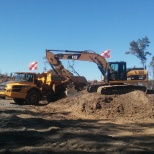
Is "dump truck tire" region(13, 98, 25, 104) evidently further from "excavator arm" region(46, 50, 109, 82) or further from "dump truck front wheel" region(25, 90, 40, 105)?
"excavator arm" region(46, 50, 109, 82)

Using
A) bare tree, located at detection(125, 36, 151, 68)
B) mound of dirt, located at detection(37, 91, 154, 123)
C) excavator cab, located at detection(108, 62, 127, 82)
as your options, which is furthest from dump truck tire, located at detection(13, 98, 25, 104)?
bare tree, located at detection(125, 36, 151, 68)

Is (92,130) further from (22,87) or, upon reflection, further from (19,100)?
(19,100)

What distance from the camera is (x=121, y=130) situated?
12.2 metres

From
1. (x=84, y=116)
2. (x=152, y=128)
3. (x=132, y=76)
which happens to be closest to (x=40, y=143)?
(x=152, y=128)

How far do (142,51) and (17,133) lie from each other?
155 feet

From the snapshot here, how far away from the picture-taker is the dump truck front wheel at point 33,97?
2277cm

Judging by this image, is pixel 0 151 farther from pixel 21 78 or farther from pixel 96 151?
pixel 21 78

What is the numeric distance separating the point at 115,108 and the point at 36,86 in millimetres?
7613

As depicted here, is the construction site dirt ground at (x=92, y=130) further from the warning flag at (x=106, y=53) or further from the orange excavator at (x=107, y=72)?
the warning flag at (x=106, y=53)

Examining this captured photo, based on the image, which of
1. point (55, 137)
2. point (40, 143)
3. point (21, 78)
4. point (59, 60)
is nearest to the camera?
point (40, 143)

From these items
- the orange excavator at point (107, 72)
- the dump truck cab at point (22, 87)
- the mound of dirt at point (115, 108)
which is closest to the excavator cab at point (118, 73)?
the orange excavator at point (107, 72)

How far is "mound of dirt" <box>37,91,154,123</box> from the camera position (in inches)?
631

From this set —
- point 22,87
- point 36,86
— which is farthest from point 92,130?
point 36,86

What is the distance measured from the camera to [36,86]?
23.1m
